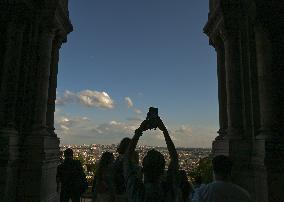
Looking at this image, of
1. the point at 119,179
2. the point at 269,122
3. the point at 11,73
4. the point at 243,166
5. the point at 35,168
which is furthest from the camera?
the point at 11,73

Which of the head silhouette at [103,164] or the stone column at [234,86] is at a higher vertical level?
the stone column at [234,86]

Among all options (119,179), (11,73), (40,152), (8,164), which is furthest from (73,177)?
(11,73)

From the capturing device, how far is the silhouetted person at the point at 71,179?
1230cm

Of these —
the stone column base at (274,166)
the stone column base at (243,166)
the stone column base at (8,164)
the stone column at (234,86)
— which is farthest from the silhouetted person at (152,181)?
the stone column at (234,86)

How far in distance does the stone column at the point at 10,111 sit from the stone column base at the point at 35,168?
36cm

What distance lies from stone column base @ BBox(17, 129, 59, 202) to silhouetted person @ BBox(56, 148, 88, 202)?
1.65 metres

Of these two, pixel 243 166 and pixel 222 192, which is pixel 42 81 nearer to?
pixel 243 166

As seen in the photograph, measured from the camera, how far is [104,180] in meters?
9.52

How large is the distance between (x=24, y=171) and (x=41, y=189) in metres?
1.00

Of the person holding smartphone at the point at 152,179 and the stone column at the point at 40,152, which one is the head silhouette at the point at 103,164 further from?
the person holding smartphone at the point at 152,179

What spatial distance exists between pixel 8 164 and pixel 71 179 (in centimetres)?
252

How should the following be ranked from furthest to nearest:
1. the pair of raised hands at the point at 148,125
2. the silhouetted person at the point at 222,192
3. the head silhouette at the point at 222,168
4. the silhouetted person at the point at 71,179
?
the silhouetted person at the point at 71,179
the head silhouette at the point at 222,168
the silhouetted person at the point at 222,192
the pair of raised hands at the point at 148,125

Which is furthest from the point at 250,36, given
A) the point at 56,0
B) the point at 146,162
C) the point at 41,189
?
the point at 146,162

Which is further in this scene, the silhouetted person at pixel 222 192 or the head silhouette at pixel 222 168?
the head silhouette at pixel 222 168
